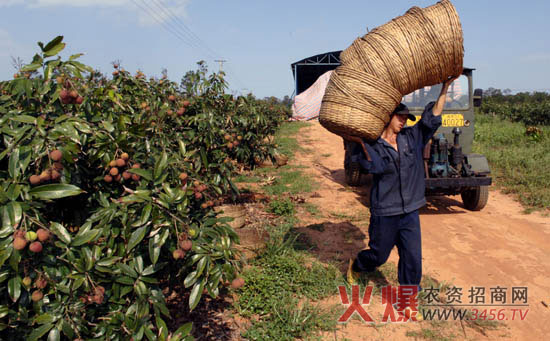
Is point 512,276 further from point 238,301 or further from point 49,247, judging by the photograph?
point 49,247

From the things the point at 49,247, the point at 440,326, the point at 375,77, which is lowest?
the point at 440,326

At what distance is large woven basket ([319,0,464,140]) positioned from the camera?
2568mm

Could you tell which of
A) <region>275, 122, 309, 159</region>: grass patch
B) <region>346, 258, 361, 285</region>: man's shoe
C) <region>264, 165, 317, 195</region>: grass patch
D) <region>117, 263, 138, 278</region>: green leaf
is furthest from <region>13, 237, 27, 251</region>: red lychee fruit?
<region>275, 122, 309, 159</region>: grass patch

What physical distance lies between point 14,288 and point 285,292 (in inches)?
88.5

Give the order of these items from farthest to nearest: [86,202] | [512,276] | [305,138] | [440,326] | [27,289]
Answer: [305,138]
[512,276]
[440,326]
[86,202]
[27,289]

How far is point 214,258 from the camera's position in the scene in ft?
5.80

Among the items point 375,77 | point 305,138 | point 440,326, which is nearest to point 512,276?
point 440,326

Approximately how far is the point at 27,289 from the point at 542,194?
7.16m

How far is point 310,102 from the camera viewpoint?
2192 centimetres

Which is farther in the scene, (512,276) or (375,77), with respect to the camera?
(512,276)

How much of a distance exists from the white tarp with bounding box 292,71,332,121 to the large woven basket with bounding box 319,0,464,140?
18607 mm

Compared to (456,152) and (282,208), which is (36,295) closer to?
(282,208)

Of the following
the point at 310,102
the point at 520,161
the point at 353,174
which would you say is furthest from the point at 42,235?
the point at 310,102

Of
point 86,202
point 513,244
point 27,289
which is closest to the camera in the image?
point 27,289
